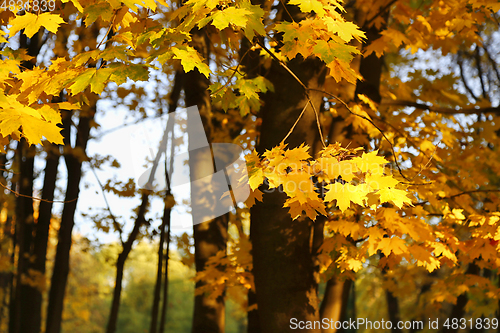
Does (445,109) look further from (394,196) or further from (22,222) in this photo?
(22,222)

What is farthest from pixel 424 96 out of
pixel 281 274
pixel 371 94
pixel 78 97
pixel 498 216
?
pixel 78 97

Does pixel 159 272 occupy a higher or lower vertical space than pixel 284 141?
lower

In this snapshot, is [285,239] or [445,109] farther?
[445,109]

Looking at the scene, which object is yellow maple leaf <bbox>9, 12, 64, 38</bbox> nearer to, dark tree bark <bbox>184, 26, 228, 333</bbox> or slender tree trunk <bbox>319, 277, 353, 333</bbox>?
dark tree bark <bbox>184, 26, 228, 333</bbox>

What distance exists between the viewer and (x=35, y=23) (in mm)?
2502

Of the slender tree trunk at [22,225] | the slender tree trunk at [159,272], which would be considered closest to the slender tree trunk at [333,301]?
the slender tree trunk at [159,272]

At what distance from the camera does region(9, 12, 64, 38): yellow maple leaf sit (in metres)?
2.46

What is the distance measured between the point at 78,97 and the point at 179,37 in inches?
37.2

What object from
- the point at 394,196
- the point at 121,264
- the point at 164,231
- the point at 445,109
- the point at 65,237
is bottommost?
the point at 121,264

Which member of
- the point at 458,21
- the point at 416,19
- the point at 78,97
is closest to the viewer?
the point at 78,97

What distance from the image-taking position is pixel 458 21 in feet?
14.7

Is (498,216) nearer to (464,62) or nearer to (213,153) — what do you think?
(213,153)

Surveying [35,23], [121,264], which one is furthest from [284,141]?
[121,264]

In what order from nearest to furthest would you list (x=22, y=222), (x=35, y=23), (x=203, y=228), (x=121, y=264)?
(x=35, y=23) < (x=203, y=228) < (x=121, y=264) < (x=22, y=222)
